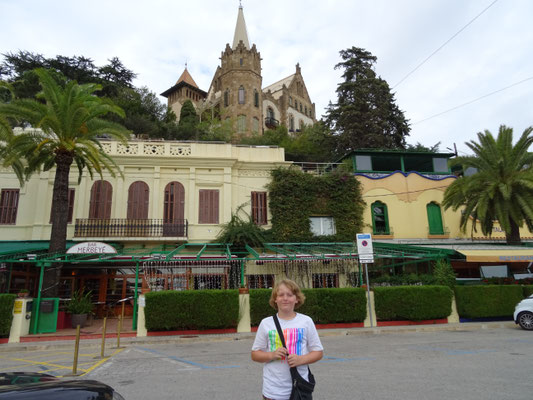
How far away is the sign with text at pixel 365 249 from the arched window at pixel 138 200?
11.9 meters

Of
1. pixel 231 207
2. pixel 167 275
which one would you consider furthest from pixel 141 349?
pixel 231 207

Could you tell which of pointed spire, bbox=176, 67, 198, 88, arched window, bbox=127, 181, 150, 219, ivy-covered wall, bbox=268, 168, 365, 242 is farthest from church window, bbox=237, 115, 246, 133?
arched window, bbox=127, 181, 150, 219

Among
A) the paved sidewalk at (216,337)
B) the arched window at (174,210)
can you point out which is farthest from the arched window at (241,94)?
the paved sidewalk at (216,337)

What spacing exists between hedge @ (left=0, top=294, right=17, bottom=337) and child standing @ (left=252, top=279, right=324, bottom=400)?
13.4m

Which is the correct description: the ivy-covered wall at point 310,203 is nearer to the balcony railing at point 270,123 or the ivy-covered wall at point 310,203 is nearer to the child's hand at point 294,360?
the child's hand at point 294,360

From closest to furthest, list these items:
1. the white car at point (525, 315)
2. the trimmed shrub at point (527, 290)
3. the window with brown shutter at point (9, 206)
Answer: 1. the white car at point (525, 315)
2. the trimmed shrub at point (527, 290)
3. the window with brown shutter at point (9, 206)

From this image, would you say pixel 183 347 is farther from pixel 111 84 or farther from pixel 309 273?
pixel 111 84

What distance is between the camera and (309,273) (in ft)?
62.8

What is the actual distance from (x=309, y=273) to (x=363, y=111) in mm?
19720

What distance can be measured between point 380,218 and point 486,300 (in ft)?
25.8

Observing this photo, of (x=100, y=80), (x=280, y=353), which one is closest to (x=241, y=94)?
(x=100, y=80)

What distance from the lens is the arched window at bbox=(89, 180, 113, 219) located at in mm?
20112

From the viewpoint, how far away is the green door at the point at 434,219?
22.7 m

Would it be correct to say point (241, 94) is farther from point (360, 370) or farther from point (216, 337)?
point (360, 370)
